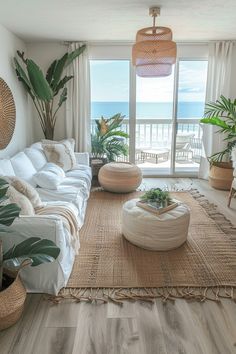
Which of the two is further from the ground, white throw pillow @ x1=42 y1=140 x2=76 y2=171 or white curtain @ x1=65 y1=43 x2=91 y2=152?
white curtain @ x1=65 y1=43 x2=91 y2=152

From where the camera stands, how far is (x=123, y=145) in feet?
16.6

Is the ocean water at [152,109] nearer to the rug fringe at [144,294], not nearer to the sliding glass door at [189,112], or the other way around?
the sliding glass door at [189,112]

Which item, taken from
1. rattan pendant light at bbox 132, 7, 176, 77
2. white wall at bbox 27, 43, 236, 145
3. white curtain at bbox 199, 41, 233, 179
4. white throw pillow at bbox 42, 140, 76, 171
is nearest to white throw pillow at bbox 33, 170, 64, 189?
white throw pillow at bbox 42, 140, 76, 171

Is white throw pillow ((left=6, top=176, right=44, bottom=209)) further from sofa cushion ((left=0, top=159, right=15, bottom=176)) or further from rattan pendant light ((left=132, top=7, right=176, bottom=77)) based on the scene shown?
rattan pendant light ((left=132, top=7, right=176, bottom=77))

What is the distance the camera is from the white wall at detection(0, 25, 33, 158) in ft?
12.2

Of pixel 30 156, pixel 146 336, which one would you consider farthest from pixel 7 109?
pixel 146 336

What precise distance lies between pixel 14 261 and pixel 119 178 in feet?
8.66

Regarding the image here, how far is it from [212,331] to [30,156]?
280 cm

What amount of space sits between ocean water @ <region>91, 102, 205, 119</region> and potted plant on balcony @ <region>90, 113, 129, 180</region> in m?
0.27

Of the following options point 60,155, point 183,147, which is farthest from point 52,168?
point 183,147

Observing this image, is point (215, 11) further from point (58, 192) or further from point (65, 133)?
point (65, 133)

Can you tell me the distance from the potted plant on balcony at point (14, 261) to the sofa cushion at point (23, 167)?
1.26 metres

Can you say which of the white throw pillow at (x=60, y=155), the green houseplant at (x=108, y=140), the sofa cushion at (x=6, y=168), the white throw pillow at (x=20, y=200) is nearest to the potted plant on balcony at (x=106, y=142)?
the green houseplant at (x=108, y=140)

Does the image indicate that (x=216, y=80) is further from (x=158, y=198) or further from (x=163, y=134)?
(x=158, y=198)
